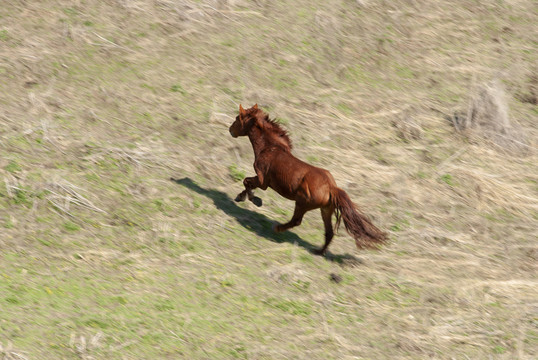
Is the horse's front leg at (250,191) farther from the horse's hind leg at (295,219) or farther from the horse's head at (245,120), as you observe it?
the horse's head at (245,120)

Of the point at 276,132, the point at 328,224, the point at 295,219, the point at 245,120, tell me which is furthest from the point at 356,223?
the point at 245,120

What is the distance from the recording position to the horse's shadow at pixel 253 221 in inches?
379

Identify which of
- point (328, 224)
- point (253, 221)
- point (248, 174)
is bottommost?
point (253, 221)

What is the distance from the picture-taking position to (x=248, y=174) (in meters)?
10.9

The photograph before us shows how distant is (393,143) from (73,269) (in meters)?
6.51

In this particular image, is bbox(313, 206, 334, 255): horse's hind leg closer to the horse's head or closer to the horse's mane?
the horse's mane

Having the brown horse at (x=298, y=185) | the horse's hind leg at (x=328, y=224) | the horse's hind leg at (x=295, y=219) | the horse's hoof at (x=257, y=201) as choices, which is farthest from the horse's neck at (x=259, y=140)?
the horse's hind leg at (x=328, y=224)

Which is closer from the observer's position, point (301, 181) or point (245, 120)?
point (301, 181)

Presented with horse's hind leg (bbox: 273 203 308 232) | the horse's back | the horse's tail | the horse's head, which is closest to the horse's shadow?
horse's hind leg (bbox: 273 203 308 232)

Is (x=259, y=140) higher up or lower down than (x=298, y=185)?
higher up

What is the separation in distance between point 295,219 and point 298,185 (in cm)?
47

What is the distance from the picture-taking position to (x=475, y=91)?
551 inches

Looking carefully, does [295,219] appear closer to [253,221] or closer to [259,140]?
[253,221]

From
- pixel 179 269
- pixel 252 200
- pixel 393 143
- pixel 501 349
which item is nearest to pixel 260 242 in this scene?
pixel 252 200
